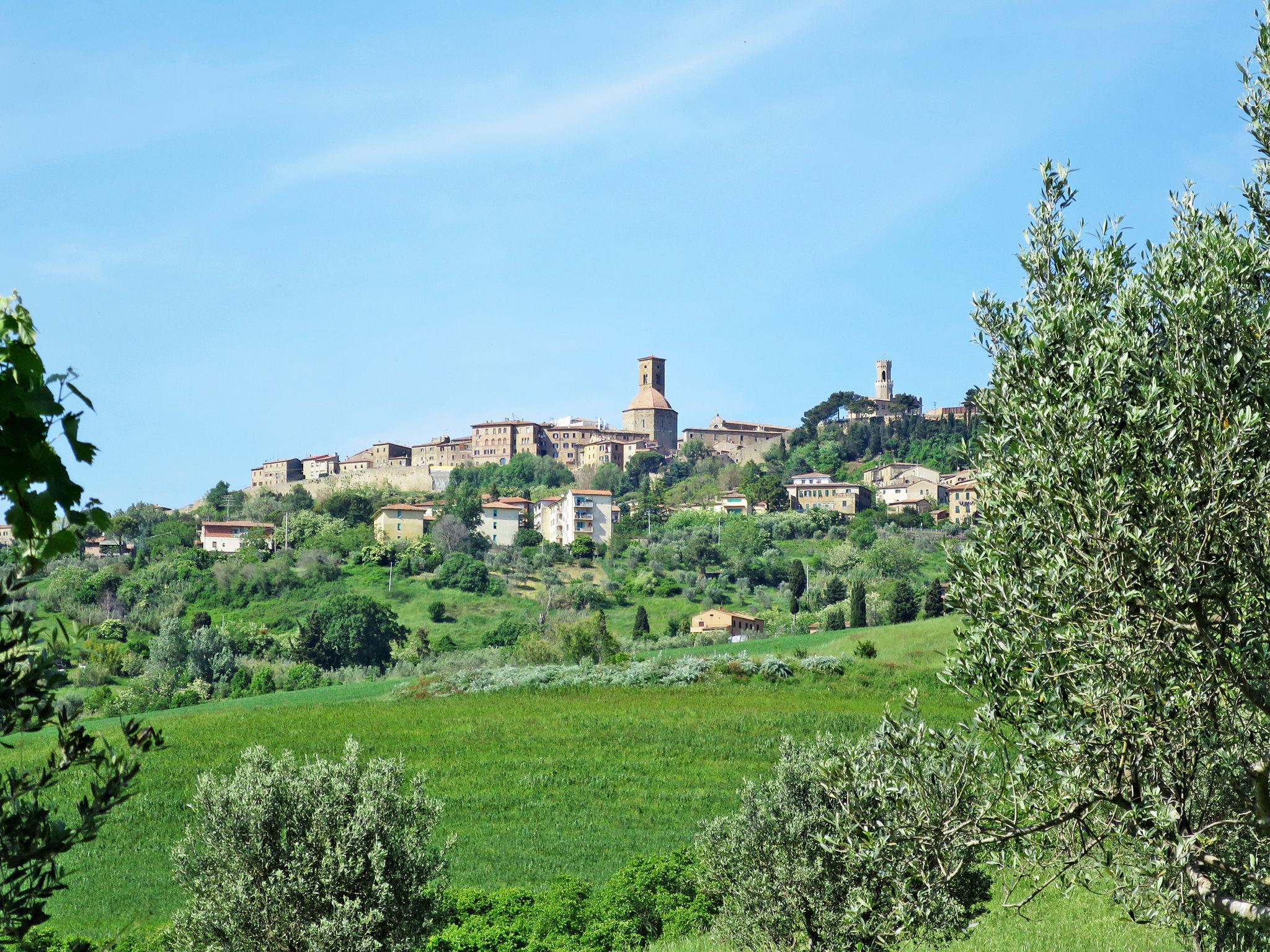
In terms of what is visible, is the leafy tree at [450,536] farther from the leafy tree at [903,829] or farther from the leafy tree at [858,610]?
the leafy tree at [903,829]

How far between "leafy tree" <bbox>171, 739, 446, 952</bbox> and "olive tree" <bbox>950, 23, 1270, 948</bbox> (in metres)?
6.97

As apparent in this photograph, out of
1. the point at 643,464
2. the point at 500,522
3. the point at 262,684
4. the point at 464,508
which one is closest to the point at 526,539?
the point at 500,522

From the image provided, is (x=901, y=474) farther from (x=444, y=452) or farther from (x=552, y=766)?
(x=552, y=766)

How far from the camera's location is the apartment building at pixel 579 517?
129875 mm

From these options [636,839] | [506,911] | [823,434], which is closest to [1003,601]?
[506,911]

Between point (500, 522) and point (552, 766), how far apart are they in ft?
321

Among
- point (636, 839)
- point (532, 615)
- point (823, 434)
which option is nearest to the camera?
point (636, 839)

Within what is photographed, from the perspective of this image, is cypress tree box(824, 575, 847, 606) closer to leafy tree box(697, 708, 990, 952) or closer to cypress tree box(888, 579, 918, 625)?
cypress tree box(888, 579, 918, 625)

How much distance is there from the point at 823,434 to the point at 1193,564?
156364mm

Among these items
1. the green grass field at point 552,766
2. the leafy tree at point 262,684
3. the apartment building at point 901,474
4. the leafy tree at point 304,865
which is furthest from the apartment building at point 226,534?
the leafy tree at point 304,865

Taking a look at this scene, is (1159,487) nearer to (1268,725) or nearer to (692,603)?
(1268,725)

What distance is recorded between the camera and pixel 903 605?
→ 77.4 metres

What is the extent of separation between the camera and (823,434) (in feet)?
531

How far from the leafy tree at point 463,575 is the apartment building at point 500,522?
19466 mm
